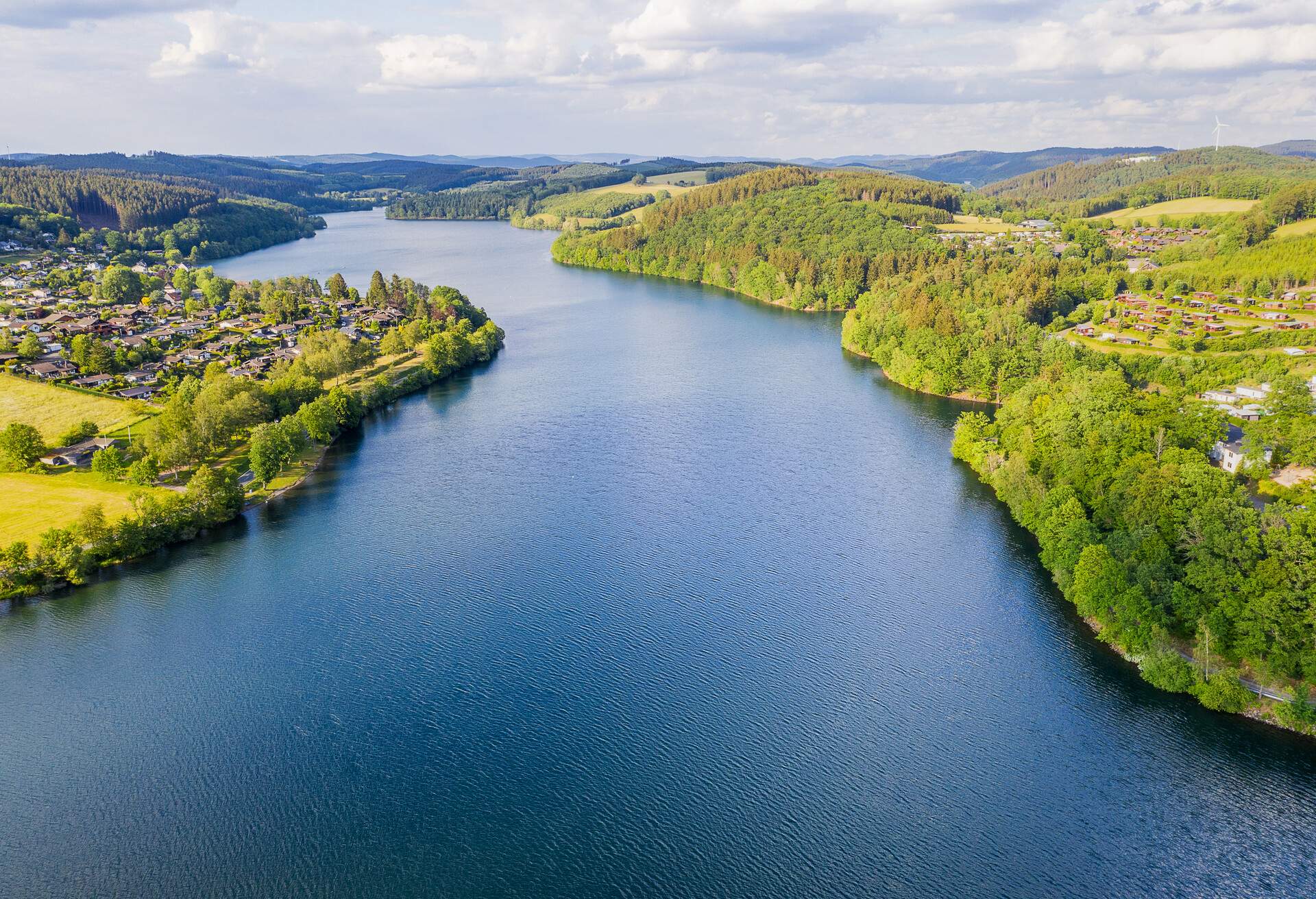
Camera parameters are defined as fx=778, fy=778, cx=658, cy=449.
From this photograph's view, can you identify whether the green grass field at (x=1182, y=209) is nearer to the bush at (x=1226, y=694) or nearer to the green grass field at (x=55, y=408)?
the bush at (x=1226, y=694)

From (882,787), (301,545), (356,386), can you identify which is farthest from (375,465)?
(882,787)

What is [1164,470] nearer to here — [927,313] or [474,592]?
[474,592]

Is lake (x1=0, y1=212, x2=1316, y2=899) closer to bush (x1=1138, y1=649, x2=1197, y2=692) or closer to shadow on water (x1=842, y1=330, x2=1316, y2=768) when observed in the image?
shadow on water (x1=842, y1=330, x2=1316, y2=768)

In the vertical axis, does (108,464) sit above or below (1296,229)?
below

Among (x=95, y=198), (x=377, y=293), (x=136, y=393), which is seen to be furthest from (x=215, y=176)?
(x=136, y=393)

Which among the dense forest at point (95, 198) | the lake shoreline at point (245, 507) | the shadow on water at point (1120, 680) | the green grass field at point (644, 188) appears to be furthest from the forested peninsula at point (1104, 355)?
the dense forest at point (95, 198)

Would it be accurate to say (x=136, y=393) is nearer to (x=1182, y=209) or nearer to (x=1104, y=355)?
(x=1104, y=355)
